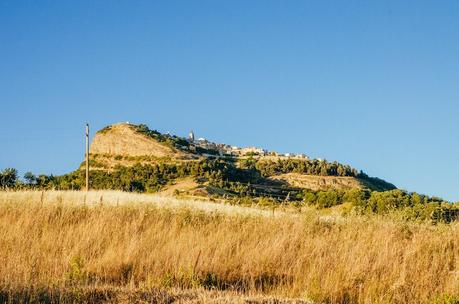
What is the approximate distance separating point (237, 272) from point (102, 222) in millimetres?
3712

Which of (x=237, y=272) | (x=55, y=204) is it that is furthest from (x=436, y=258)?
(x=55, y=204)

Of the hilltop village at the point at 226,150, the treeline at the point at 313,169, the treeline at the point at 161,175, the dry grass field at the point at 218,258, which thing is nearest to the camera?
the dry grass field at the point at 218,258

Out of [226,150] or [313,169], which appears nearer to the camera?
[313,169]

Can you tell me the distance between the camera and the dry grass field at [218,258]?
5633 mm

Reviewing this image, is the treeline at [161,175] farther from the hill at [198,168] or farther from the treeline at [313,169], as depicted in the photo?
the treeline at [313,169]

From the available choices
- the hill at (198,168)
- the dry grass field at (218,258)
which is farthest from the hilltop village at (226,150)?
the dry grass field at (218,258)

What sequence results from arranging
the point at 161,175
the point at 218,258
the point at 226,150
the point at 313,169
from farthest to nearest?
the point at 226,150
the point at 313,169
the point at 161,175
the point at 218,258

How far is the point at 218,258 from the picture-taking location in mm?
7867

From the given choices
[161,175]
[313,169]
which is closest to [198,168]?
[161,175]

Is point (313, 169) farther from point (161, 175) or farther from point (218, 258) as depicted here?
point (218, 258)

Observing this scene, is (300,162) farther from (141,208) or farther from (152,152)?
(141,208)

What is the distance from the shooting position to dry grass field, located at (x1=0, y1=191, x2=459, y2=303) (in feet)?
18.5

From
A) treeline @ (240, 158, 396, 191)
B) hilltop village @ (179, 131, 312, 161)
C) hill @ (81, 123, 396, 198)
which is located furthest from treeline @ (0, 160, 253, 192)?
hilltop village @ (179, 131, 312, 161)

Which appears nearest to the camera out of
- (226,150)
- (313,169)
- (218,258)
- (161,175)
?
(218,258)
